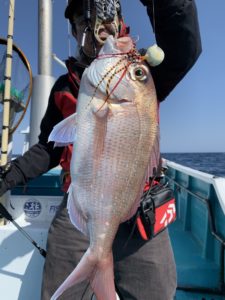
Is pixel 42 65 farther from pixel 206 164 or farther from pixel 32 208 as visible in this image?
pixel 206 164

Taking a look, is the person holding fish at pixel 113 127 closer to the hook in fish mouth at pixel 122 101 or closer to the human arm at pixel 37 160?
the hook in fish mouth at pixel 122 101

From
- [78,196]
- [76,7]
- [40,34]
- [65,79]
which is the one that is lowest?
[78,196]

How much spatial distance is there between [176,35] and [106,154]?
83 cm

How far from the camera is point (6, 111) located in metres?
2.95

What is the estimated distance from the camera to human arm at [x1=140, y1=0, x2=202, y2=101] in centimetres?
174

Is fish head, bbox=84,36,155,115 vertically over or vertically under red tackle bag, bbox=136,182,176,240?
over

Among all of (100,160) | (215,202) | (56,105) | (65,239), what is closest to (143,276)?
(65,239)

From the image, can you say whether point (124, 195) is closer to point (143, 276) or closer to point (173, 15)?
point (143, 276)

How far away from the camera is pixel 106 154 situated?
157 centimetres

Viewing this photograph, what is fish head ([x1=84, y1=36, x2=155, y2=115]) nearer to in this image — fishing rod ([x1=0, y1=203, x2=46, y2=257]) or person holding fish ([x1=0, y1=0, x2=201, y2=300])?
person holding fish ([x1=0, y1=0, x2=201, y2=300])

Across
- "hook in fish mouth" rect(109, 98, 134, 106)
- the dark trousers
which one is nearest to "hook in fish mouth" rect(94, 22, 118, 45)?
"hook in fish mouth" rect(109, 98, 134, 106)

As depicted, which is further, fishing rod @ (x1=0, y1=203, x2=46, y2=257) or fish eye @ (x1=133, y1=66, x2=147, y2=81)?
fishing rod @ (x1=0, y1=203, x2=46, y2=257)

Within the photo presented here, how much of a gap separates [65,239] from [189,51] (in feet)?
5.02

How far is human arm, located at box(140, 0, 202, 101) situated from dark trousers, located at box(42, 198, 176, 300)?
1.09 metres
